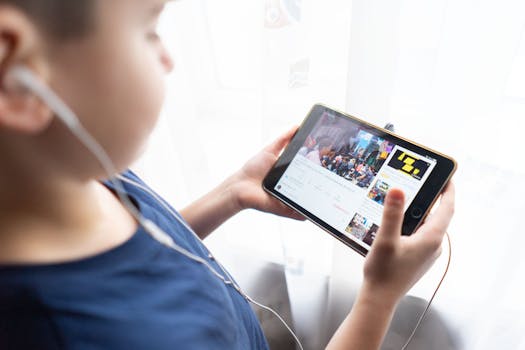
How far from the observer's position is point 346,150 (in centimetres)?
53

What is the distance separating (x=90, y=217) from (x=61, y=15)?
0.67 ft

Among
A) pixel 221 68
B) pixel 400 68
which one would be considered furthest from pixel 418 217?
pixel 221 68

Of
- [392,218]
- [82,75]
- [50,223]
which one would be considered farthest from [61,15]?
[392,218]

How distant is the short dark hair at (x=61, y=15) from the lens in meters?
0.23

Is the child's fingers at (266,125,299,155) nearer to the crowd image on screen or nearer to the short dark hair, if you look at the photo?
the crowd image on screen

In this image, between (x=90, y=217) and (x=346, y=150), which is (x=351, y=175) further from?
(x=90, y=217)

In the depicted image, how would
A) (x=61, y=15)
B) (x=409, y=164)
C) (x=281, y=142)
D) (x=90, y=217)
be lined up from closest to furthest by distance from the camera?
(x=61, y=15)
(x=90, y=217)
(x=409, y=164)
(x=281, y=142)

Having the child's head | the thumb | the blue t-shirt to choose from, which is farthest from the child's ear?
the thumb

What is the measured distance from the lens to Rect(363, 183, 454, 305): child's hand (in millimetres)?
401

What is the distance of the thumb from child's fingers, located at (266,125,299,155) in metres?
0.26

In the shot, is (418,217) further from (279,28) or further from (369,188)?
(279,28)

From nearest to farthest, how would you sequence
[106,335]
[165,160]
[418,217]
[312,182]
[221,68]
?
[106,335]
[418,217]
[312,182]
[221,68]
[165,160]

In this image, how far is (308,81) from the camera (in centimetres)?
56

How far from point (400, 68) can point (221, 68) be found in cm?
33
